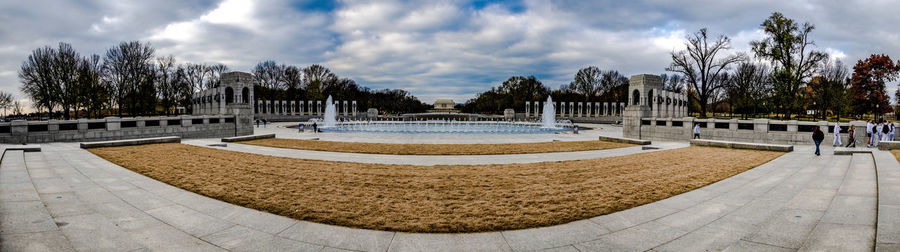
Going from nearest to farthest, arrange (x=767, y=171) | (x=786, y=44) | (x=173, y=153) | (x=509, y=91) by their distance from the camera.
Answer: (x=767, y=171), (x=173, y=153), (x=786, y=44), (x=509, y=91)

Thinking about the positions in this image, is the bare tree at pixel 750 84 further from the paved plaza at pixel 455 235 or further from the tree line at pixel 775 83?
the paved plaza at pixel 455 235

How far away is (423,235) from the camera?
5340 millimetres

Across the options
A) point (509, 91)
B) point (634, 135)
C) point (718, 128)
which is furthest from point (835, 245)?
point (509, 91)

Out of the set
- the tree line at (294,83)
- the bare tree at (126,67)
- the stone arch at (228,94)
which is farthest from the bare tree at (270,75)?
the stone arch at (228,94)

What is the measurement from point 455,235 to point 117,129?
1005 inches

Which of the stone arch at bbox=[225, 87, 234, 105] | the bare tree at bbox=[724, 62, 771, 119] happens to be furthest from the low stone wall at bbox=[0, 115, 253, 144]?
the bare tree at bbox=[724, 62, 771, 119]

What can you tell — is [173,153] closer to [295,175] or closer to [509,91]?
[295,175]

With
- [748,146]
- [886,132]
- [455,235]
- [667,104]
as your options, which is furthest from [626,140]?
[667,104]

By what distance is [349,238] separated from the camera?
17.0 ft

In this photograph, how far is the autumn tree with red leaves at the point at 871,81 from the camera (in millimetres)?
54844

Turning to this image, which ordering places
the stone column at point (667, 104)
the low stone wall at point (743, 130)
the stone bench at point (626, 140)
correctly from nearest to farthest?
the low stone wall at point (743, 130) < the stone bench at point (626, 140) < the stone column at point (667, 104)

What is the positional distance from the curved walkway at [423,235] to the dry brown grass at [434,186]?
405mm

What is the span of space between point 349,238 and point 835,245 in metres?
6.45

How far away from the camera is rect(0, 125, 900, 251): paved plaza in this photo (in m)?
4.89
